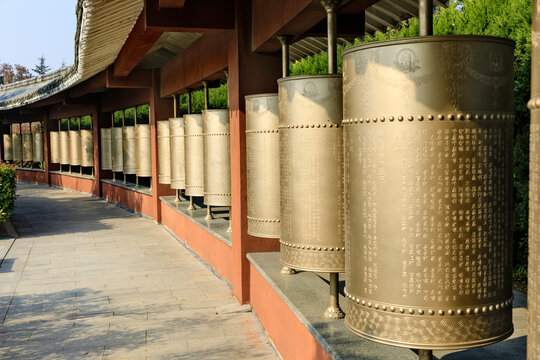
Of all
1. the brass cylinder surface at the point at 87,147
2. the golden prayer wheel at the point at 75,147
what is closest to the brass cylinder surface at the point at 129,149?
the brass cylinder surface at the point at 87,147

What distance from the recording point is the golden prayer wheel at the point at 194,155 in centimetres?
1102

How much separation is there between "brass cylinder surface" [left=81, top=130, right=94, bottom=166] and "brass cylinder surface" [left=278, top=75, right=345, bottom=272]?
19885mm

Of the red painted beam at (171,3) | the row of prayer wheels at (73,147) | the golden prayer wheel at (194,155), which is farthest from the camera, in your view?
the row of prayer wheels at (73,147)

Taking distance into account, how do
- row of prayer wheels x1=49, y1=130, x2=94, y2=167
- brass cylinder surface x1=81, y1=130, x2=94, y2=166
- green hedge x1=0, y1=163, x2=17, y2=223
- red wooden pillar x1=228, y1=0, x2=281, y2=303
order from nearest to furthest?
red wooden pillar x1=228, y1=0, x2=281, y2=303
green hedge x1=0, y1=163, x2=17, y2=223
brass cylinder surface x1=81, y1=130, x2=94, y2=166
row of prayer wheels x1=49, y1=130, x2=94, y2=167

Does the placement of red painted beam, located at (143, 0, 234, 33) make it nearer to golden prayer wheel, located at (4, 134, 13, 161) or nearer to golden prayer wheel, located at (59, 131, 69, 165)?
golden prayer wheel, located at (59, 131, 69, 165)

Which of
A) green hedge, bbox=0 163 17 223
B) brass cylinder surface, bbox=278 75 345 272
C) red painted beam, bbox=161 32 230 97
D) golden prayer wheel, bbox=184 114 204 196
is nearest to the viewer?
brass cylinder surface, bbox=278 75 345 272

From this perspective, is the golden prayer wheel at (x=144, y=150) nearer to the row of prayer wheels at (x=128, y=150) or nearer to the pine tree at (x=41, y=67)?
the row of prayer wheels at (x=128, y=150)

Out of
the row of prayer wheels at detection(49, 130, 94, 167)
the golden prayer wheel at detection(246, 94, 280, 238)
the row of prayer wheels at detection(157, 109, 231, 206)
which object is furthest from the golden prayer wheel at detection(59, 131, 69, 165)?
the golden prayer wheel at detection(246, 94, 280, 238)

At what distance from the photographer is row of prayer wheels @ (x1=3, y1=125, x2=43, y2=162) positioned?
95.2 feet

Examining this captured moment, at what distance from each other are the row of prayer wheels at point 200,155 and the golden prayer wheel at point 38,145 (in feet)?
52.9

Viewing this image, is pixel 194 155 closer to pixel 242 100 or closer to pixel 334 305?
pixel 242 100

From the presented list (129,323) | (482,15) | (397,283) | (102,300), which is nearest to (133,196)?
→ (102,300)

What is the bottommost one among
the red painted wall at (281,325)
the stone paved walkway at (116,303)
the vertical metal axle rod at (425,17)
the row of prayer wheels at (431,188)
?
the stone paved walkway at (116,303)

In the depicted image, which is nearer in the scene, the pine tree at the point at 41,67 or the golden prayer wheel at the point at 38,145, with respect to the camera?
the golden prayer wheel at the point at 38,145
